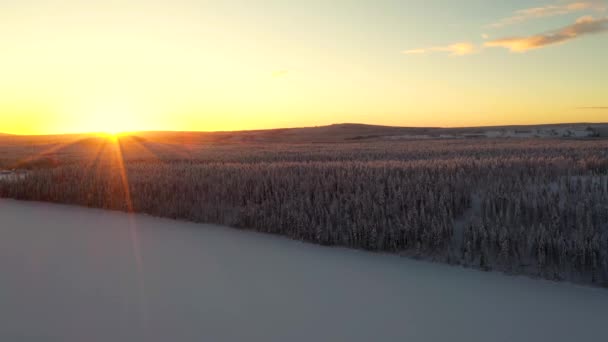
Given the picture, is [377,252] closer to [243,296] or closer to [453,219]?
[453,219]

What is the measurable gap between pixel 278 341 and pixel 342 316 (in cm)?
72

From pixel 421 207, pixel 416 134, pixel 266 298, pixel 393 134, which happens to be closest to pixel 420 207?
pixel 421 207

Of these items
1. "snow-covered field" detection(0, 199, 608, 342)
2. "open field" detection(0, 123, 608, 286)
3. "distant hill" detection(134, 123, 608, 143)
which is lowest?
"snow-covered field" detection(0, 199, 608, 342)

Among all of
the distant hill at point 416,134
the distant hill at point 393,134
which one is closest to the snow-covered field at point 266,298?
the distant hill at point 393,134

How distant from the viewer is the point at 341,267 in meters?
5.53

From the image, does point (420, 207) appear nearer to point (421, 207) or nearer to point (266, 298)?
point (421, 207)

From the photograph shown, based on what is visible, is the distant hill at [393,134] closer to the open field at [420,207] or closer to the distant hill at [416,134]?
the distant hill at [416,134]

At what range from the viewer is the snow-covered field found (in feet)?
12.2

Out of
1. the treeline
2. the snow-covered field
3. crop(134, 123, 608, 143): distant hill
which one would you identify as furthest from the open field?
crop(134, 123, 608, 143): distant hill

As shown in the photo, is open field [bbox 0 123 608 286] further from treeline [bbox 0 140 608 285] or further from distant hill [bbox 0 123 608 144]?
distant hill [bbox 0 123 608 144]

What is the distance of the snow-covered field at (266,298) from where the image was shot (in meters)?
3.72

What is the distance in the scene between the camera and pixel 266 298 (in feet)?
14.6

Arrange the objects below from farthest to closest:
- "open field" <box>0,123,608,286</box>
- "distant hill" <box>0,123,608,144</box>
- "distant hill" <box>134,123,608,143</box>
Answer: "distant hill" <box>0,123,608,144</box> < "distant hill" <box>134,123,608,143</box> < "open field" <box>0,123,608,286</box>

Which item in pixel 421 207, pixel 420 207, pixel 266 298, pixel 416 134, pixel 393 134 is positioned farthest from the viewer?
pixel 393 134
